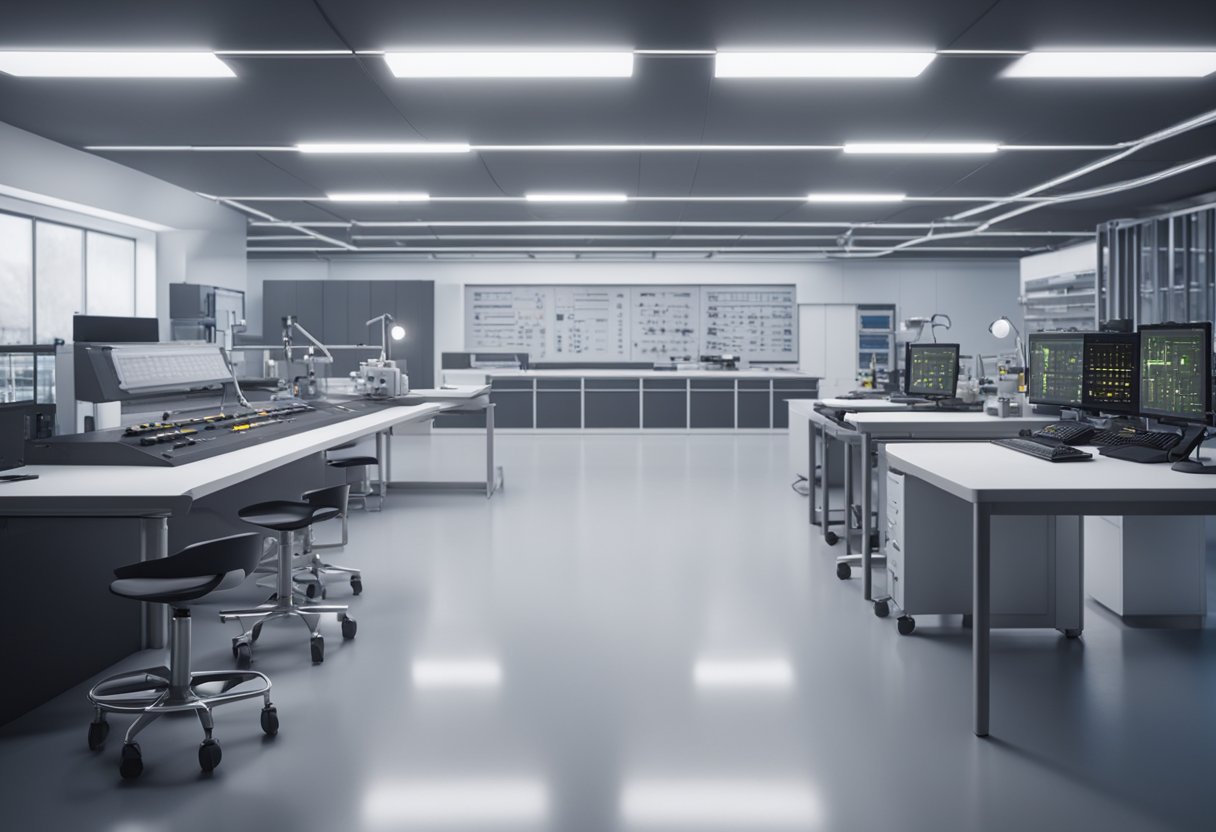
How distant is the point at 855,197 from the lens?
27.2 feet

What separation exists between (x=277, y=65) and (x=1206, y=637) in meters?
4.92

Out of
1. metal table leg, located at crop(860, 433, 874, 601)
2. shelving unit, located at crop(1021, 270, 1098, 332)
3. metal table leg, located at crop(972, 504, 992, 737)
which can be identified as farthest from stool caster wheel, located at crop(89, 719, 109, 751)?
shelving unit, located at crop(1021, 270, 1098, 332)

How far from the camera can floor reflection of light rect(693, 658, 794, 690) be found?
2.85 meters

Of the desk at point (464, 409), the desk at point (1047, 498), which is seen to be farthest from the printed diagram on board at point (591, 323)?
the desk at point (1047, 498)

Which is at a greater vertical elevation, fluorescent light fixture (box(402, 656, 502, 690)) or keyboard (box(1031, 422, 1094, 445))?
keyboard (box(1031, 422, 1094, 445))

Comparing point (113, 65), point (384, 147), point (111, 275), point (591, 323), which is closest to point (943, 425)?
point (384, 147)

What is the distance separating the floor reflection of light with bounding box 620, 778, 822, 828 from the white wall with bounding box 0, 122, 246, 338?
6.28 metres

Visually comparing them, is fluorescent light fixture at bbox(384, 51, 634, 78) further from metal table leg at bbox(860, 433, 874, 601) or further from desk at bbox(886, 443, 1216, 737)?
desk at bbox(886, 443, 1216, 737)

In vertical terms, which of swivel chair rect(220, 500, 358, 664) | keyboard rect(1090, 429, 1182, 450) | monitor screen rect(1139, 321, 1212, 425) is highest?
monitor screen rect(1139, 321, 1212, 425)

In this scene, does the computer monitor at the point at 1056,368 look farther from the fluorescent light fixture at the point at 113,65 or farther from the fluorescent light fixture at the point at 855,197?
the fluorescent light fixture at the point at 855,197

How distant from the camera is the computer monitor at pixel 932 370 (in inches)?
200

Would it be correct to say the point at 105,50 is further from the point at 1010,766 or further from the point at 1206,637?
the point at 1206,637

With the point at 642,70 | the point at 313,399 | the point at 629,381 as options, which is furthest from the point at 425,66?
the point at 629,381

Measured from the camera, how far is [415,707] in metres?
2.67
